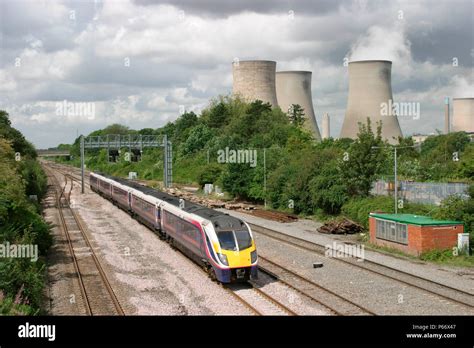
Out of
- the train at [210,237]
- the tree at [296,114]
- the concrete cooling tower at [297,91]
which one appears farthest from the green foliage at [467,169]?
the concrete cooling tower at [297,91]

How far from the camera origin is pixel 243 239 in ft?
56.0

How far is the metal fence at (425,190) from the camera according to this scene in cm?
2858

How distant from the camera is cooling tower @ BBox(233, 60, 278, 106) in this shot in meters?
70.8

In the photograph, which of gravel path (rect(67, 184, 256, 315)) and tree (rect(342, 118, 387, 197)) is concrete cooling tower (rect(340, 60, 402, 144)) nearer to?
tree (rect(342, 118, 387, 197))

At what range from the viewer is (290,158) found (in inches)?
1682

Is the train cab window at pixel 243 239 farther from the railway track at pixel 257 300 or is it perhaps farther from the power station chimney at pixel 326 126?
the power station chimney at pixel 326 126

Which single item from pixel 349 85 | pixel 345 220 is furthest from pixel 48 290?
pixel 349 85

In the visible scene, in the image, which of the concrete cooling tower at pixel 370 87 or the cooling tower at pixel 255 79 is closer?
the concrete cooling tower at pixel 370 87

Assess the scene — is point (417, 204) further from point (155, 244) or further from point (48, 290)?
point (48, 290)

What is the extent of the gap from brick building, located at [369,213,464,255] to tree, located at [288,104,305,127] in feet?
171

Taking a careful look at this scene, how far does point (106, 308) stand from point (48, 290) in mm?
3261

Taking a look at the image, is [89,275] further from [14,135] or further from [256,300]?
[14,135]

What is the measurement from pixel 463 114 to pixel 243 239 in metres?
77.9

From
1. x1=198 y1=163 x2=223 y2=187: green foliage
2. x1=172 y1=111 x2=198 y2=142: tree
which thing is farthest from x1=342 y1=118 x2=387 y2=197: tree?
x1=172 y1=111 x2=198 y2=142: tree
